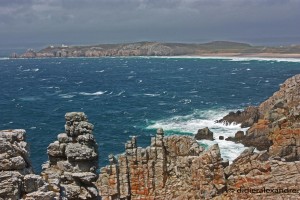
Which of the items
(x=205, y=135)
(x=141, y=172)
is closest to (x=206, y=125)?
(x=205, y=135)

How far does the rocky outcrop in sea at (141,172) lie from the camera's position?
17.0 metres

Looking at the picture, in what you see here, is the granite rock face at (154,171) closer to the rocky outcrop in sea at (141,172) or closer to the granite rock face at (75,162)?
the rocky outcrop in sea at (141,172)

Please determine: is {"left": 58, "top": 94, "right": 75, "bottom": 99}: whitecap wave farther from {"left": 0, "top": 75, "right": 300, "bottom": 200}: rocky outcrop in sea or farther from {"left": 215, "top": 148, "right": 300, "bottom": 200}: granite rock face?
{"left": 215, "top": 148, "right": 300, "bottom": 200}: granite rock face

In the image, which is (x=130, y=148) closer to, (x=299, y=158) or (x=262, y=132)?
(x=299, y=158)

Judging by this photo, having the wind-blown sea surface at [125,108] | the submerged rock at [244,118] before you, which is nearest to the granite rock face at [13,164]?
the wind-blown sea surface at [125,108]

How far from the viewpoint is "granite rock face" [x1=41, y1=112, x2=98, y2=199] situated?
Result: 20.8 m

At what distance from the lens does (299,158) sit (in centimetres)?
4856

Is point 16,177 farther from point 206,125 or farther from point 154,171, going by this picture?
point 206,125

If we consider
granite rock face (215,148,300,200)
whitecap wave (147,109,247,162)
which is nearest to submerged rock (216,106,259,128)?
whitecap wave (147,109,247,162)

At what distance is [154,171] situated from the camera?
34.9m

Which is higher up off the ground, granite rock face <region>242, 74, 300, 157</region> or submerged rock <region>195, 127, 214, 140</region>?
granite rock face <region>242, 74, 300, 157</region>

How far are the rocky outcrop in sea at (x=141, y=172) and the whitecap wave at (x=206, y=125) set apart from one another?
34.0 meters

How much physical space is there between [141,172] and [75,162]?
1392cm

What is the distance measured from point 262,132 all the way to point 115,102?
75.7 metres
